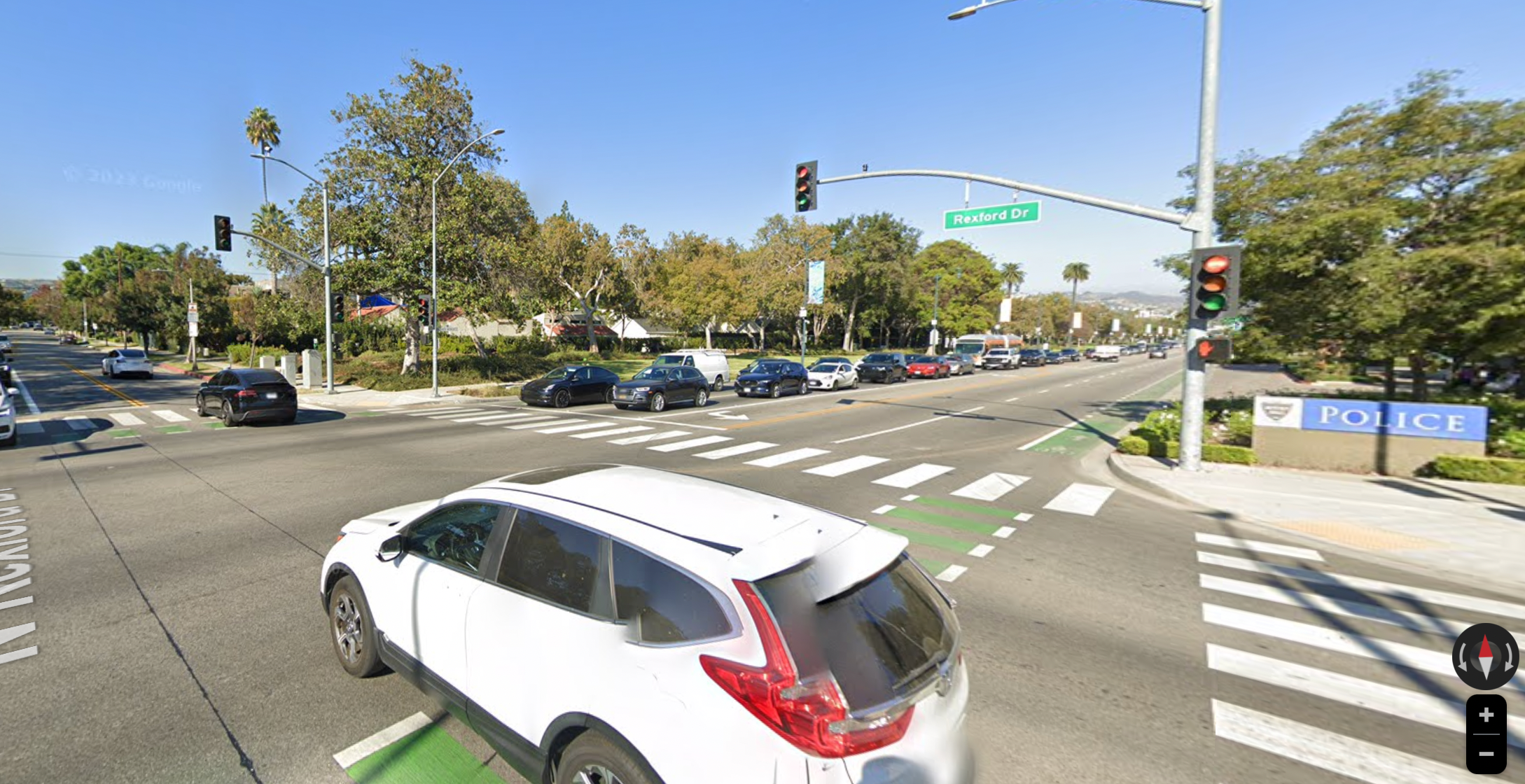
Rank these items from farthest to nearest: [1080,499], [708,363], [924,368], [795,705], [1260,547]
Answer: [924,368] < [708,363] < [1080,499] < [1260,547] < [795,705]

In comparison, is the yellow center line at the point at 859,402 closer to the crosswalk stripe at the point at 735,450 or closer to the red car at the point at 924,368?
the crosswalk stripe at the point at 735,450

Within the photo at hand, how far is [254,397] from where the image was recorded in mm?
17031

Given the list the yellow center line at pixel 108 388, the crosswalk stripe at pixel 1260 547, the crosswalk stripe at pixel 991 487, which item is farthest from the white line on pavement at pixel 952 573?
the yellow center line at pixel 108 388

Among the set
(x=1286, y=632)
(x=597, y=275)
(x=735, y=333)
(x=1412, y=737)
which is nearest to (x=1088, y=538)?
(x=1286, y=632)

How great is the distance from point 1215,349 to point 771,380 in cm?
1747

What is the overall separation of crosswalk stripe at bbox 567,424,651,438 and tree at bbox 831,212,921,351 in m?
51.1

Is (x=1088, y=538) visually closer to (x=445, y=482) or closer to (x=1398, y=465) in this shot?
(x=1398, y=465)

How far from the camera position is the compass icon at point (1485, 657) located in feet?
14.2

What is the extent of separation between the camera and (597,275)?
172 ft

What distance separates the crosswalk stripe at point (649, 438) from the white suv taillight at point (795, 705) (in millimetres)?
12424

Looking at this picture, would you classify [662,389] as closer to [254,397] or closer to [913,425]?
[913,425]

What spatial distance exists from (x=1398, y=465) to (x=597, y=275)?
4928cm

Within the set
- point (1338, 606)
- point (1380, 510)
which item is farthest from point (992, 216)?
point (1338, 606)

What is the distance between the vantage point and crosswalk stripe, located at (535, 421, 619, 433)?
16328 millimetres
